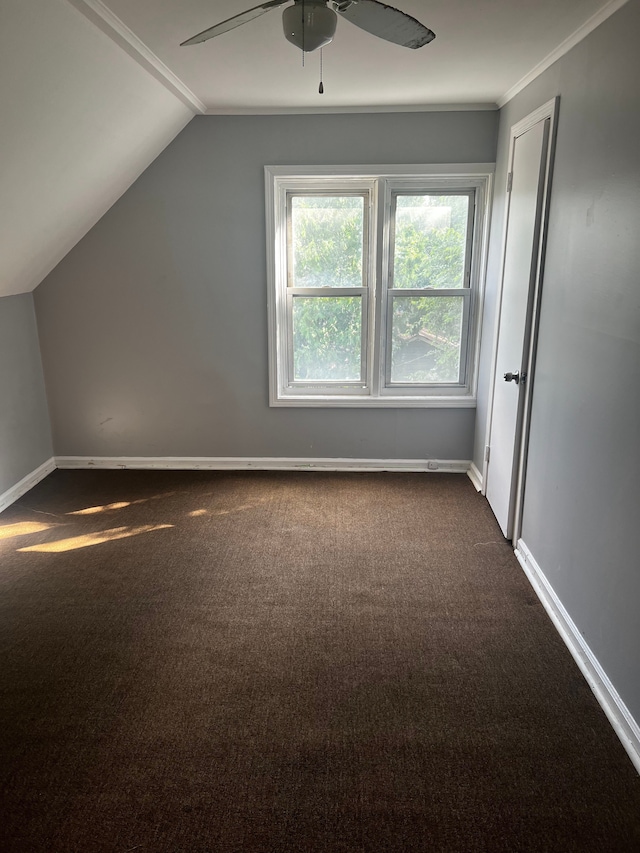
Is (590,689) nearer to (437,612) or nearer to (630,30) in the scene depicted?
(437,612)

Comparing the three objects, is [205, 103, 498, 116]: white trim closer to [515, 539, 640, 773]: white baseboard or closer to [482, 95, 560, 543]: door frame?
[482, 95, 560, 543]: door frame

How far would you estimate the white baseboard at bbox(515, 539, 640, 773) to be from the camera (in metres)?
1.92

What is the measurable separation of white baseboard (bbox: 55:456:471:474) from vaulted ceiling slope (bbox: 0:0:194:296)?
51.5 inches

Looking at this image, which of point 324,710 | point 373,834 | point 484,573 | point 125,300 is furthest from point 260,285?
point 373,834

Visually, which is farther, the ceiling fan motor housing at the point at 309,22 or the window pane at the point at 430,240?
the window pane at the point at 430,240

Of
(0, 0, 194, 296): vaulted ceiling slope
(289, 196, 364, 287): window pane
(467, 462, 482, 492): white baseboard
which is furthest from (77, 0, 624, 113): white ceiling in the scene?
(467, 462, 482, 492): white baseboard

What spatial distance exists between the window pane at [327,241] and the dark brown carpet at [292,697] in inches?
65.8

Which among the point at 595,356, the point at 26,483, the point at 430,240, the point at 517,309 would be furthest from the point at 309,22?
the point at 26,483

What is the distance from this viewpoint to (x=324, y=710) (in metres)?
2.09

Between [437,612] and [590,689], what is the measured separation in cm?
68

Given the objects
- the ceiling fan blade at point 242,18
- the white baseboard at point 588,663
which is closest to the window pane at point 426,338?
the white baseboard at point 588,663

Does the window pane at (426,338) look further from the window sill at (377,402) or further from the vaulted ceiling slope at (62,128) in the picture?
the vaulted ceiling slope at (62,128)

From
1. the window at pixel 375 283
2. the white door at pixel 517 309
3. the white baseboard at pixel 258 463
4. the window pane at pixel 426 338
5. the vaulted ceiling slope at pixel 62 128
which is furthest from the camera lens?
the white baseboard at pixel 258 463

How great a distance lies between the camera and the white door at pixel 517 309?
2850 mm
